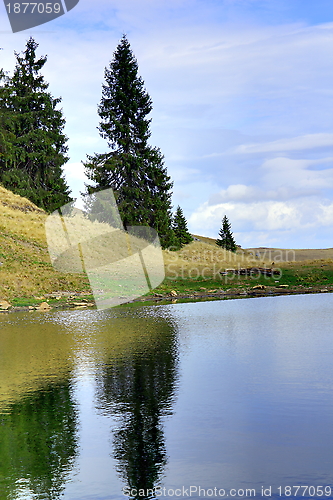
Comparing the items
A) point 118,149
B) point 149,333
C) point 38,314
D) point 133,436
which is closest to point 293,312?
point 149,333

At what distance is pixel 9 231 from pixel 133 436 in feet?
134

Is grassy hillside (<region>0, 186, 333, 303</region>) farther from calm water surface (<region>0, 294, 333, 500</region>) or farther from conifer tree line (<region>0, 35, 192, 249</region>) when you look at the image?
calm water surface (<region>0, 294, 333, 500</region>)

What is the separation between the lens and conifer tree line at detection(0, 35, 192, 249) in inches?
2411

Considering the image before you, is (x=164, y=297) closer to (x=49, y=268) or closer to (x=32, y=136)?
(x=49, y=268)

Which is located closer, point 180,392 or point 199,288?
point 180,392

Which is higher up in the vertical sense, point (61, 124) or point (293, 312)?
point (61, 124)

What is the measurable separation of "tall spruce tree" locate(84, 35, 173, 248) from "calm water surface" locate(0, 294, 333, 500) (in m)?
41.1

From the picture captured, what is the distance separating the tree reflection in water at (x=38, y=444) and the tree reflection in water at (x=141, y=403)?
0.77 m

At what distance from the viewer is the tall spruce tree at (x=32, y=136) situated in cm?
6425

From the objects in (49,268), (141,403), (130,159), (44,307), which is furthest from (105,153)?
(141,403)

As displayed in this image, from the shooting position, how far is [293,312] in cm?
2650

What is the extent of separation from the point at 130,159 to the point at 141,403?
2053 inches

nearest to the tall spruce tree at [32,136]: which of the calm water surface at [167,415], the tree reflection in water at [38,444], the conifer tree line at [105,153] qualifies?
the conifer tree line at [105,153]

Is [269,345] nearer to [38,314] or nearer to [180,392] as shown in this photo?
[180,392]
